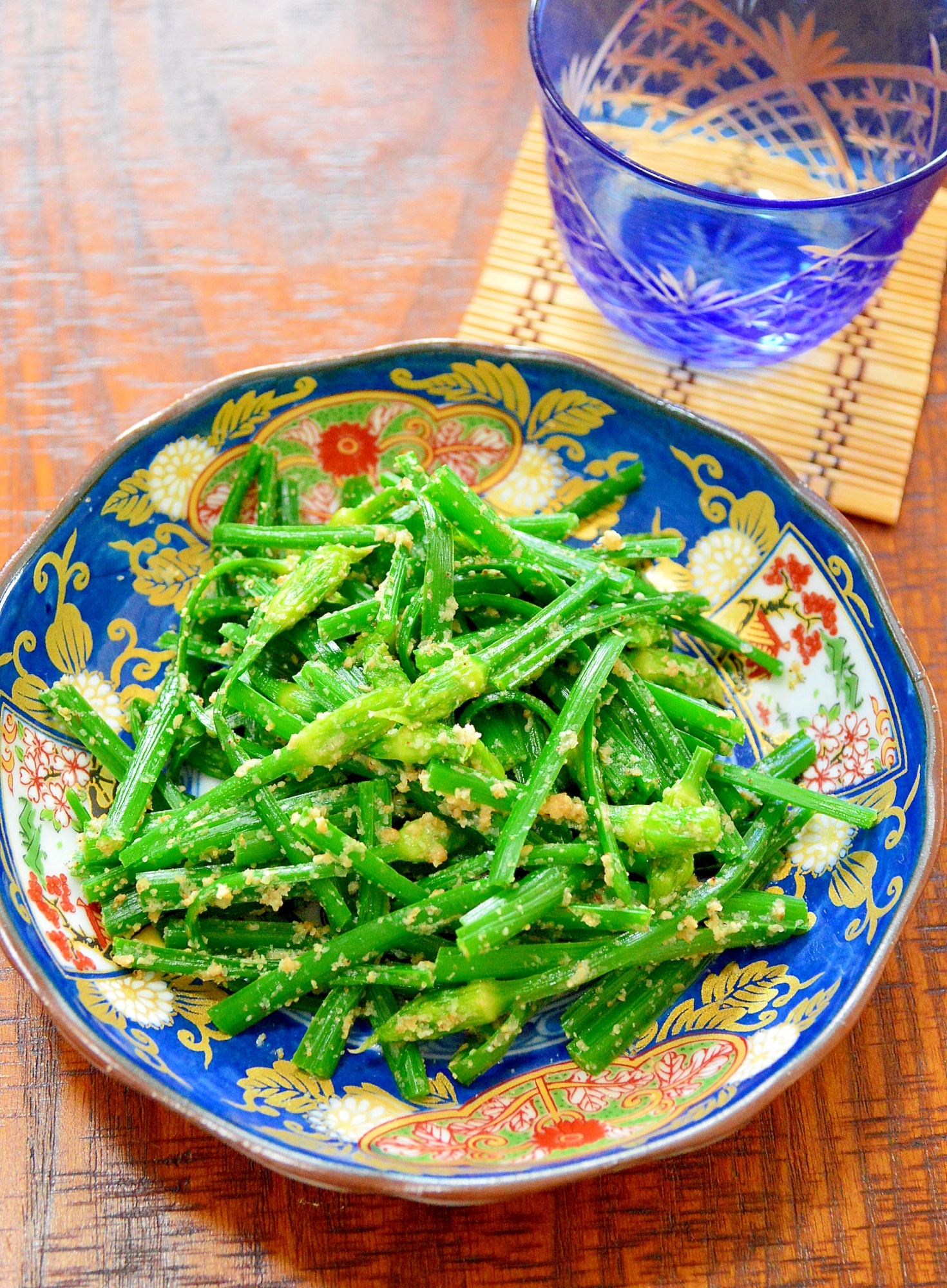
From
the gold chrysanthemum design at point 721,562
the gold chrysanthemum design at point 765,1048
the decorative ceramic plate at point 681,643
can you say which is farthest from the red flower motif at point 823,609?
the gold chrysanthemum design at point 765,1048

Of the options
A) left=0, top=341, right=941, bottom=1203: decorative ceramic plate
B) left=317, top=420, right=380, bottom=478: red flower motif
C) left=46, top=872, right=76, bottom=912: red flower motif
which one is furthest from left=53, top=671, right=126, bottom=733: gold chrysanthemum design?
left=317, top=420, right=380, bottom=478: red flower motif

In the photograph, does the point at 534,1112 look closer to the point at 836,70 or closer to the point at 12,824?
the point at 12,824

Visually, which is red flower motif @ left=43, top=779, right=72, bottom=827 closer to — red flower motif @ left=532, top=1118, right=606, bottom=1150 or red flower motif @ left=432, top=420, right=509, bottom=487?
red flower motif @ left=532, top=1118, right=606, bottom=1150

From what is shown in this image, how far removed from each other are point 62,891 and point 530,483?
1485 millimetres

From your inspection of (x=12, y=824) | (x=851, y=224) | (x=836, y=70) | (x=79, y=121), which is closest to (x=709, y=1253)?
(x=12, y=824)

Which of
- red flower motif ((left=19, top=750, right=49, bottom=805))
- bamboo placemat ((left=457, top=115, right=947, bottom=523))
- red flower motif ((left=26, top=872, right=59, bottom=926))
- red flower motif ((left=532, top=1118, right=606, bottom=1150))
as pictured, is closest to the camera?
red flower motif ((left=532, top=1118, right=606, bottom=1150))

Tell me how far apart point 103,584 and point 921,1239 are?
2.17 m

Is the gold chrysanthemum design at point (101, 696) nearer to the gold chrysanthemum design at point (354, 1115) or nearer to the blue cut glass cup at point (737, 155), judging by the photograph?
the gold chrysanthemum design at point (354, 1115)

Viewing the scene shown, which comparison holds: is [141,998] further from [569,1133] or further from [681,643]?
[681,643]

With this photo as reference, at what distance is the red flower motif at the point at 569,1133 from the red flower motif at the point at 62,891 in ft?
3.22

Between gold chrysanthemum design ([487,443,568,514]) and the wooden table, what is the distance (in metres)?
0.62

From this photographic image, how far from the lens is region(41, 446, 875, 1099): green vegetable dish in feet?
6.60

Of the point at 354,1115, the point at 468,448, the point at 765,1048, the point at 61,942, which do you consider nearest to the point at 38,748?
the point at 61,942

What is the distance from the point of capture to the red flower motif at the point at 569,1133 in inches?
72.7
